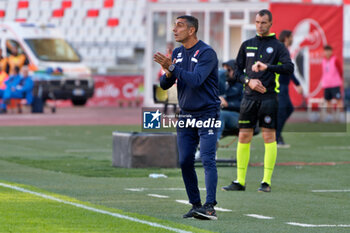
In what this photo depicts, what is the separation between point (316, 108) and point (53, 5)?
24318 mm

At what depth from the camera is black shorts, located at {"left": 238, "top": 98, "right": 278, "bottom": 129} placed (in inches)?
448

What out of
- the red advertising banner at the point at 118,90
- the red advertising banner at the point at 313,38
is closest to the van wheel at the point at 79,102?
the red advertising banner at the point at 118,90

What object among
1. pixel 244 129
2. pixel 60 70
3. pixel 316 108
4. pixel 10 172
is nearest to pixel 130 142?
pixel 10 172

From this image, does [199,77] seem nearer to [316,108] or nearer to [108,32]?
[316,108]

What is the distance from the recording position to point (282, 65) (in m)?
11.3

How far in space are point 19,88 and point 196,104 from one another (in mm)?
24124

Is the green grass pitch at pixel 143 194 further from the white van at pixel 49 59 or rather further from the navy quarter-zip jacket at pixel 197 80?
the white van at pixel 49 59

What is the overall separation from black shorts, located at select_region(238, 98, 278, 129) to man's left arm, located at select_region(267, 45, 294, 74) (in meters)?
0.38

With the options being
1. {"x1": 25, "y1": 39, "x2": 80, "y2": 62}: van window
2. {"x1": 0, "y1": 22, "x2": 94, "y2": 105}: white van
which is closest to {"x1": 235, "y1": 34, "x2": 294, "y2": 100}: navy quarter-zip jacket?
{"x1": 0, "y1": 22, "x2": 94, "y2": 105}: white van

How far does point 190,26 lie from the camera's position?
29.6ft

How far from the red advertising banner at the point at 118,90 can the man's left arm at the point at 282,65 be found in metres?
28.6

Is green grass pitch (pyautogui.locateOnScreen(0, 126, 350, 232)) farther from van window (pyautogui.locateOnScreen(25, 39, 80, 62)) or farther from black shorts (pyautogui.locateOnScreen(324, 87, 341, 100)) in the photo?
van window (pyautogui.locateOnScreen(25, 39, 80, 62))

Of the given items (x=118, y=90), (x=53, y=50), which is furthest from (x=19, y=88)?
(x=118, y=90)

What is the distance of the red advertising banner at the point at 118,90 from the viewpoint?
4003 centimetres
